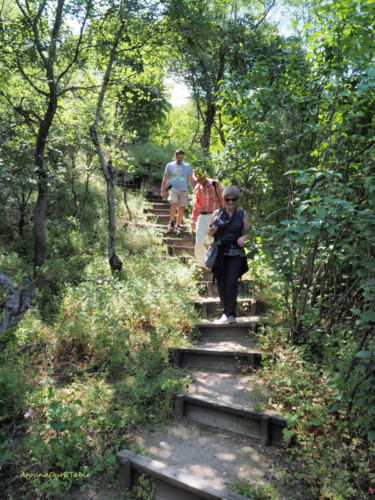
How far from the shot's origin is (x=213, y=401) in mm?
3635

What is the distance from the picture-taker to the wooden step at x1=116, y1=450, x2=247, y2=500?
265cm

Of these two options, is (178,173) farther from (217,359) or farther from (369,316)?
(369,316)

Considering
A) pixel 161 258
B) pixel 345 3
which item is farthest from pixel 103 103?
pixel 345 3

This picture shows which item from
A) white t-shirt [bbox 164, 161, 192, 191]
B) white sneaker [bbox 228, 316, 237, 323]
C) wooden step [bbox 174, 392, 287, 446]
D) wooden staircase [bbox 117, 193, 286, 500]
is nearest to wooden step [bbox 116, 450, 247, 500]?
wooden staircase [bbox 117, 193, 286, 500]

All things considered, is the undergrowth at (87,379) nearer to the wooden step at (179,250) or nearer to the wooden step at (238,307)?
the wooden step at (238,307)

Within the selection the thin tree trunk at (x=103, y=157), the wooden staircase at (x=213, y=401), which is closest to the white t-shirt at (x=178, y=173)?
the thin tree trunk at (x=103, y=157)

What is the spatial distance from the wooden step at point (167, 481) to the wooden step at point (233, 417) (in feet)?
2.45

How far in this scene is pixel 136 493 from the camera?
9.74 ft

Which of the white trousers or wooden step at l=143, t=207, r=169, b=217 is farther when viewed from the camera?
wooden step at l=143, t=207, r=169, b=217

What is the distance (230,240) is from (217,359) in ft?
5.28

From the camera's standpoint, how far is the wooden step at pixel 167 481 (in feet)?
8.71

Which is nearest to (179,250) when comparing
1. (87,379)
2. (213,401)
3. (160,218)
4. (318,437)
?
(160,218)

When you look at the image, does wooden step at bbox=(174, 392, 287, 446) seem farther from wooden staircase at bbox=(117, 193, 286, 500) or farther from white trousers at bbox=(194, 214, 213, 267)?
white trousers at bbox=(194, 214, 213, 267)

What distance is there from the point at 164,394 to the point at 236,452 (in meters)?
1.07
